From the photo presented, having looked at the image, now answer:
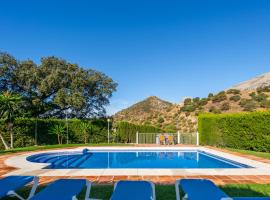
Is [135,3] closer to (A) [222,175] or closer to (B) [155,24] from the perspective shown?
(B) [155,24]

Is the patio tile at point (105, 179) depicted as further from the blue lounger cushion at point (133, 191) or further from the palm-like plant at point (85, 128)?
the palm-like plant at point (85, 128)

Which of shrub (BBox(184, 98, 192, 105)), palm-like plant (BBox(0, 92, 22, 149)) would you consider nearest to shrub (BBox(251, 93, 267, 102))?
shrub (BBox(184, 98, 192, 105))

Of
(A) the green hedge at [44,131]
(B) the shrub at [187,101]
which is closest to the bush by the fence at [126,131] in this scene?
(A) the green hedge at [44,131]

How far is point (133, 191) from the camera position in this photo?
3426 millimetres

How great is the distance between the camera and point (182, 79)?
26.2 meters

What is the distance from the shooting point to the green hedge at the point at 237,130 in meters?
13.6

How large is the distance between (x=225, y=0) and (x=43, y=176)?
44.5 ft

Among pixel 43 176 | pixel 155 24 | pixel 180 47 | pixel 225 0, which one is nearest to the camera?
pixel 43 176

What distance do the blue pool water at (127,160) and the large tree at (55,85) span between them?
8.71m

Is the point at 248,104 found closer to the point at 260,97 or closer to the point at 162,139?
the point at 260,97

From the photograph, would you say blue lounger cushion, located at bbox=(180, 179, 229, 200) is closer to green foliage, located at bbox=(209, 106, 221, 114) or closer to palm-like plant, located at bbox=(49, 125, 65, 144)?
palm-like plant, located at bbox=(49, 125, 65, 144)

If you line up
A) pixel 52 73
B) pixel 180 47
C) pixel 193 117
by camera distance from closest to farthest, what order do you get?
1. pixel 180 47
2. pixel 52 73
3. pixel 193 117

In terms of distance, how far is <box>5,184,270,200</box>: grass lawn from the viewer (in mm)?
4840

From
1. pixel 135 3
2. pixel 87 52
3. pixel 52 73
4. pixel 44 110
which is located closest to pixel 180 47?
pixel 135 3
